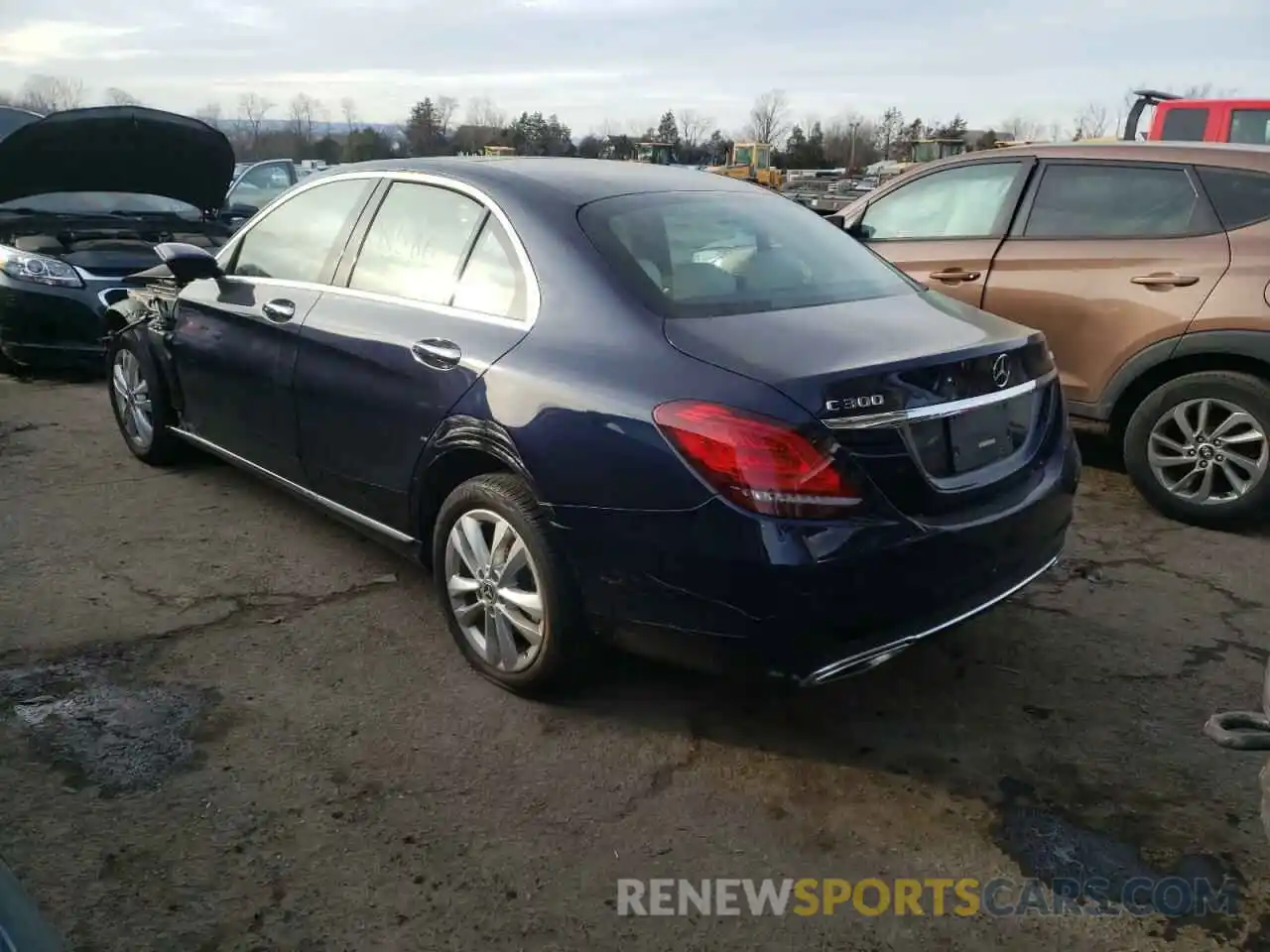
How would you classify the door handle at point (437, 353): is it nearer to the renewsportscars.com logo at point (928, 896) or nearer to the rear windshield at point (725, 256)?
the rear windshield at point (725, 256)

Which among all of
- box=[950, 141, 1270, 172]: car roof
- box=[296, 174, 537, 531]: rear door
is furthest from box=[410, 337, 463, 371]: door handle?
box=[950, 141, 1270, 172]: car roof

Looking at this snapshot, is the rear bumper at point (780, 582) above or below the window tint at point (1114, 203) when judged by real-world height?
below

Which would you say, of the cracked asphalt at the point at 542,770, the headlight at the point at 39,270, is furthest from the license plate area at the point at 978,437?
the headlight at the point at 39,270

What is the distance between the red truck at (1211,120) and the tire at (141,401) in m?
8.82

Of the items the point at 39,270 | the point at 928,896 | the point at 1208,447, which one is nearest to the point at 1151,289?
the point at 1208,447

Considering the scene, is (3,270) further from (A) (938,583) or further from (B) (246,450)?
(A) (938,583)

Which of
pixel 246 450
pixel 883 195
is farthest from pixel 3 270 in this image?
pixel 883 195

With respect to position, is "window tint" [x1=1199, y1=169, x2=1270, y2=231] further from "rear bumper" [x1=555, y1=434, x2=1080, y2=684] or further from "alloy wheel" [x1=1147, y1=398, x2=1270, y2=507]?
"rear bumper" [x1=555, y1=434, x2=1080, y2=684]

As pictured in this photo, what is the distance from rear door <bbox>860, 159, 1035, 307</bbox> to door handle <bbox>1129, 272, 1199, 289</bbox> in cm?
81

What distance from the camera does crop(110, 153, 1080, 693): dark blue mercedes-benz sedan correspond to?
251cm

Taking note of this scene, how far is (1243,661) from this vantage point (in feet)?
11.4

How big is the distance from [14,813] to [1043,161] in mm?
5267

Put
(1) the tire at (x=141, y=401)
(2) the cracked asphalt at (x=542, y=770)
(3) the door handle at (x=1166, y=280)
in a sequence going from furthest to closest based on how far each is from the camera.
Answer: (1) the tire at (x=141, y=401)
(3) the door handle at (x=1166, y=280)
(2) the cracked asphalt at (x=542, y=770)

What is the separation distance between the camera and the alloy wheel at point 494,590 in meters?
3.03
